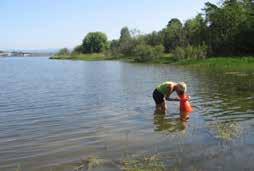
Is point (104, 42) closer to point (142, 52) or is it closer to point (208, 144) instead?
point (142, 52)

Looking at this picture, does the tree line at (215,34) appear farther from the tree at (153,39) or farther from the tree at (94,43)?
the tree at (94,43)

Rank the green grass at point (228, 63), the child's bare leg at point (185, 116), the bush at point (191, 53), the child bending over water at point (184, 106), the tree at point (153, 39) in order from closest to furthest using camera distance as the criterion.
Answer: the child's bare leg at point (185, 116), the child bending over water at point (184, 106), the green grass at point (228, 63), the bush at point (191, 53), the tree at point (153, 39)

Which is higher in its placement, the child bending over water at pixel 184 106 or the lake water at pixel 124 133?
the child bending over water at pixel 184 106

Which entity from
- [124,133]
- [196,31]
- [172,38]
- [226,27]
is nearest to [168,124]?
[124,133]

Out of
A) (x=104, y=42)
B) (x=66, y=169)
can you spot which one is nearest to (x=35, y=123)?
(x=66, y=169)

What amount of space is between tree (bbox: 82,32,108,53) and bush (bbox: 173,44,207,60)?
3623 inches

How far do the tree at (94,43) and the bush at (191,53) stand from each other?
92019 millimetres

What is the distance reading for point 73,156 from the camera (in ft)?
37.4

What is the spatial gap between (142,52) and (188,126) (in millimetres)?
68964

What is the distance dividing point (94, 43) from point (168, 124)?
14655 centimetres

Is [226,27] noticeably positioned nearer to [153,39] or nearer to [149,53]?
[149,53]

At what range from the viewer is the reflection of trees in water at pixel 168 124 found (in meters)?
14.7

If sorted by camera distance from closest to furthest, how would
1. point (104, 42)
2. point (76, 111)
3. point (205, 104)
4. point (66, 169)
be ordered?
point (66, 169)
point (76, 111)
point (205, 104)
point (104, 42)

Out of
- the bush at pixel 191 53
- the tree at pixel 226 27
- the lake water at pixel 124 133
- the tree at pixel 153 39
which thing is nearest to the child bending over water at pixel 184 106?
the lake water at pixel 124 133
